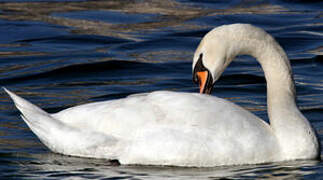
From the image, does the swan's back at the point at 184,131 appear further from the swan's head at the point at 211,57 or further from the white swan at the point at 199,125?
the swan's head at the point at 211,57

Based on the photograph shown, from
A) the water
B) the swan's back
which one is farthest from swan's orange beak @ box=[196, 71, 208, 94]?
the water

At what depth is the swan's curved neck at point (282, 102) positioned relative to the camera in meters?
7.11

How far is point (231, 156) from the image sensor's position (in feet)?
22.4

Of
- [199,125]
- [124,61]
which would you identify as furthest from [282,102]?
[124,61]

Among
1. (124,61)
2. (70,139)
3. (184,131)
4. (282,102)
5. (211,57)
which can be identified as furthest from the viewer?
(124,61)

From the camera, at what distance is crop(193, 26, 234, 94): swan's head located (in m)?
7.21

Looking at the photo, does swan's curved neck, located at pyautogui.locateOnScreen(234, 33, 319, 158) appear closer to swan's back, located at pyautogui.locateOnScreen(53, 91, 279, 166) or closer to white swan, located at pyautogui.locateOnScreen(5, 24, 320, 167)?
white swan, located at pyautogui.locateOnScreen(5, 24, 320, 167)

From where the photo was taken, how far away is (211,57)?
725 cm

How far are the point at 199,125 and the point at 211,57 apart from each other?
2.27ft

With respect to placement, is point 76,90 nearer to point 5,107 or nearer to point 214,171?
point 5,107

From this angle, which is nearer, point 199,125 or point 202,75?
point 199,125

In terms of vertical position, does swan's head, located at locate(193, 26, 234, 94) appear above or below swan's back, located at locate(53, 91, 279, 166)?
above

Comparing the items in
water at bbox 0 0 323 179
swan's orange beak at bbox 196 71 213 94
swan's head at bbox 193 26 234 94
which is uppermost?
swan's head at bbox 193 26 234 94

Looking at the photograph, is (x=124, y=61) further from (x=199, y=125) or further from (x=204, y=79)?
(x=199, y=125)
